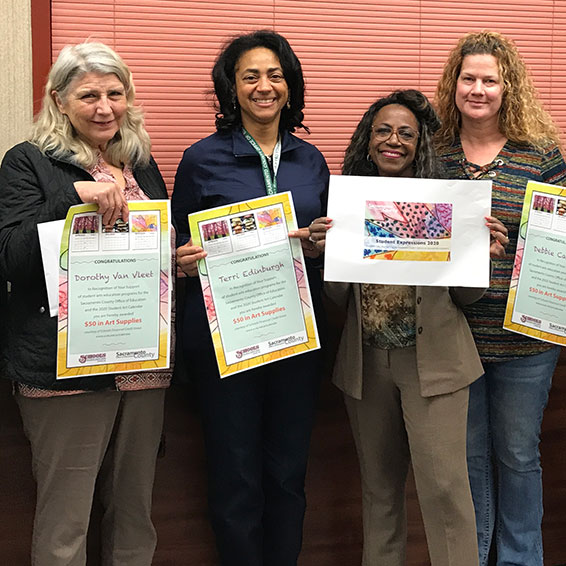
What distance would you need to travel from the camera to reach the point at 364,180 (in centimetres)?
190

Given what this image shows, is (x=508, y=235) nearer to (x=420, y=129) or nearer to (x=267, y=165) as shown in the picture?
(x=420, y=129)

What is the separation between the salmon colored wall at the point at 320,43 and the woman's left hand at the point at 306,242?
2.36 feet

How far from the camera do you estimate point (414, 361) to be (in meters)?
1.95

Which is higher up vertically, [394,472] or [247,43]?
[247,43]

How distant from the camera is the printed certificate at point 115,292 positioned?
70.0 inches

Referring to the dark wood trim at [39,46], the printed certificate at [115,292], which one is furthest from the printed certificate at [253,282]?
the dark wood trim at [39,46]

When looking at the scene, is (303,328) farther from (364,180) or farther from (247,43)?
(247,43)

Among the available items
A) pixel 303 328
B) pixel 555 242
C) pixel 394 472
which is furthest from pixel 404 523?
pixel 555 242

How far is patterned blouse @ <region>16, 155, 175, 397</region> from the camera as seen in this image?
70.7 inches

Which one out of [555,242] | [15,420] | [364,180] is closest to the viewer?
[364,180]

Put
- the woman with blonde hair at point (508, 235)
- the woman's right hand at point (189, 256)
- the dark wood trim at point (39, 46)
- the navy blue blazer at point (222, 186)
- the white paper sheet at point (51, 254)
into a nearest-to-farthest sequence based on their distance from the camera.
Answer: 1. the white paper sheet at point (51, 254)
2. the woman's right hand at point (189, 256)
3. the navy blue blazer at point (222, 186)
4. the woman with blonde hair at point (508, 235)
5. the dark wood trim at point (39, 46)

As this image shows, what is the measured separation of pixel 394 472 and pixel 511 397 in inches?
16.9

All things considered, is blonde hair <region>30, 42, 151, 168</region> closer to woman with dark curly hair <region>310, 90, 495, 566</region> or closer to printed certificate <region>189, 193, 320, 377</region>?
printed certificate <region>189, 193, 320, 377</region>

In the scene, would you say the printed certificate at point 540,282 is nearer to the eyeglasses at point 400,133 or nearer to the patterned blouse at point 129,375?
the eyeglasses at point 400,133
